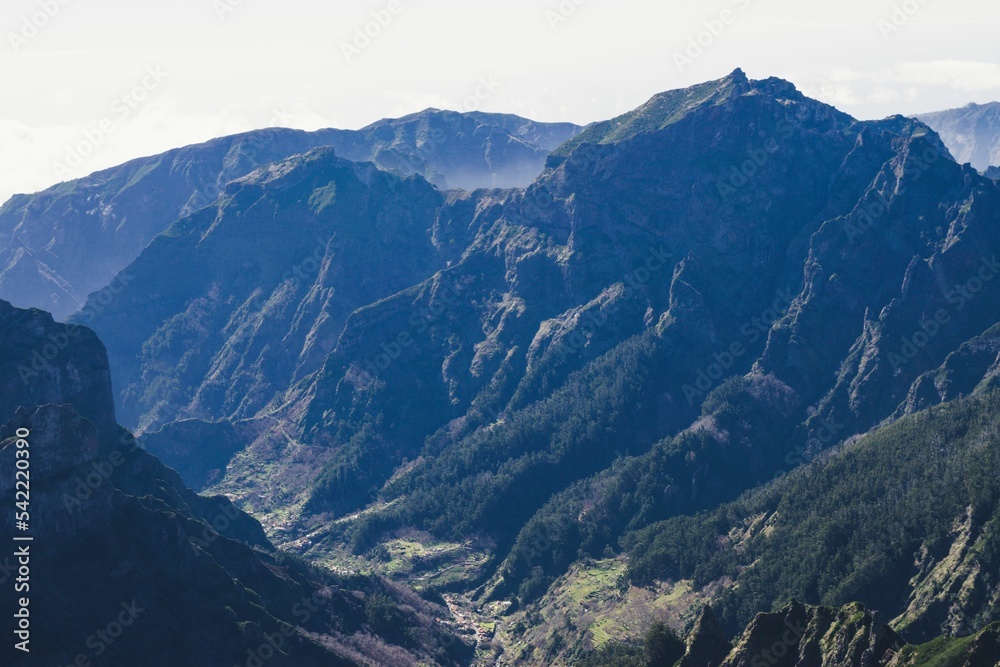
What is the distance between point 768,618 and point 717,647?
1390cm

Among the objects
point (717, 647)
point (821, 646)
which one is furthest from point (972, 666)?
point (717, 647)

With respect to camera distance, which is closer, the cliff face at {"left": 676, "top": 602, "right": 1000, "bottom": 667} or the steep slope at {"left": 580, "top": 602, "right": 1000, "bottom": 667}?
the cliff face at {"left": 676, "top": 602, "right": 1000, "bottom": 667}

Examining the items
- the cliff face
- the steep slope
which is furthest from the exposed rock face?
the cliff face

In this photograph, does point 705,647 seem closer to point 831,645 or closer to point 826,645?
point 826,645

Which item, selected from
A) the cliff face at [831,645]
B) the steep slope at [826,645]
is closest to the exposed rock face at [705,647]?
the steep slope at [826,645]

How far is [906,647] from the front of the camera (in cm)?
16700

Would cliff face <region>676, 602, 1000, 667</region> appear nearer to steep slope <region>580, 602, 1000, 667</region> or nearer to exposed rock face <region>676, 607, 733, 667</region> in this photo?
steep slope <region>580, 602, 1000, 667</region>

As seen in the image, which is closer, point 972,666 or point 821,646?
point 972,666

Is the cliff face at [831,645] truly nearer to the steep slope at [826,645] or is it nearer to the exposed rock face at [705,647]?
the steep slope at [826,645]

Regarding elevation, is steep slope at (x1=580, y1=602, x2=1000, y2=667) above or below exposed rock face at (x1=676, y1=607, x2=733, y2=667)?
above

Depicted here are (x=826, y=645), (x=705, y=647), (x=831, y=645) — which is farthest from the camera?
(x=705, y=647)

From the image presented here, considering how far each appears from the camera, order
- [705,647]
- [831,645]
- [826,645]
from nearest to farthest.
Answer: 1. [831,645]
2. [826,645]
3. [705,647]

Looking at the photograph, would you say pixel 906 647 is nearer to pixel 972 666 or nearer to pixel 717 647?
pixel 972 666

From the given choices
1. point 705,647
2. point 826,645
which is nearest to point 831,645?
point 826,645
